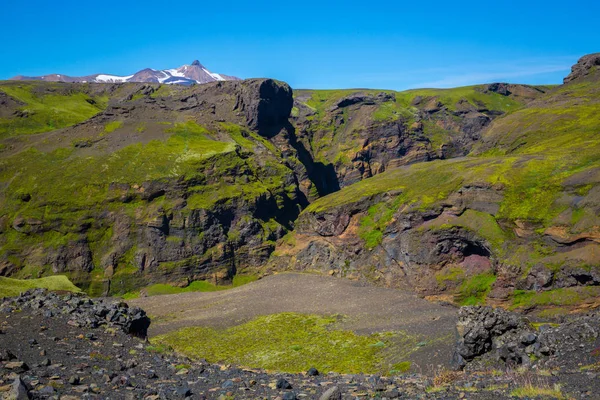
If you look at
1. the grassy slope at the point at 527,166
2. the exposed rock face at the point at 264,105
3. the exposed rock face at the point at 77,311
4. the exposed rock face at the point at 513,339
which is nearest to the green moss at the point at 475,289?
the grassy slope at the point at 527,166

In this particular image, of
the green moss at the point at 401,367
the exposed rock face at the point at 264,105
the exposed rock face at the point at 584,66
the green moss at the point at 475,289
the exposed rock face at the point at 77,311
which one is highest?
the exposed rock face at the point at 584,66

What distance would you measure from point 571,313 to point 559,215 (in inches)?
628

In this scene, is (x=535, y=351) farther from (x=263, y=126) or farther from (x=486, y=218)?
(x=263, y=126)

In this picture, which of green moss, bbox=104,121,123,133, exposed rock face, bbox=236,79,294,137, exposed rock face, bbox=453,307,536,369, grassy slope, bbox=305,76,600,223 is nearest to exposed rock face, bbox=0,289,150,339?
exposed rock face, bbox=453,307,536,369

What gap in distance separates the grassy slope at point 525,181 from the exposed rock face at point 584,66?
1218 inches

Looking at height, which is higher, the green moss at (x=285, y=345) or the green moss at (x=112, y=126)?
the green moss at (x=112, y=126)

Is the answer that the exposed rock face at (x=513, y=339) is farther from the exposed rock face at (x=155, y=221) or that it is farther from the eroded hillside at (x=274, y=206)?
the exposed rock face at (x=155, y=221)

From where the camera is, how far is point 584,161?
225ft

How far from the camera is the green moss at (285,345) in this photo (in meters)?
42.6

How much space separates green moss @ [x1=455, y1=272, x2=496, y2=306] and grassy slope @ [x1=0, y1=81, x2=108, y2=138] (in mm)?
139987

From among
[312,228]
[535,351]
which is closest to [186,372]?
[535,351]

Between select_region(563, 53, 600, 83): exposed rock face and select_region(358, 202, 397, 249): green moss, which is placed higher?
select_region(563, 53, 600, 83): exposed rock face

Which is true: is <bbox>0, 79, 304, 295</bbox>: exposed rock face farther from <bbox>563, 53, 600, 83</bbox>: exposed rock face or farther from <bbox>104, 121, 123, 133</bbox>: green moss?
<bbox>563, 53, 600, 83</bbox>: exposed rock face

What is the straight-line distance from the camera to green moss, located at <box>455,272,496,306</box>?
6207cm
